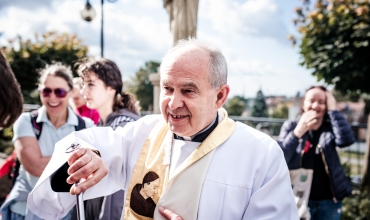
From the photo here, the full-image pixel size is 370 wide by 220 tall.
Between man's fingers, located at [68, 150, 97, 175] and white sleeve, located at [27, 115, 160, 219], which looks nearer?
man's fingers, located at [68, 150, 97, 175]

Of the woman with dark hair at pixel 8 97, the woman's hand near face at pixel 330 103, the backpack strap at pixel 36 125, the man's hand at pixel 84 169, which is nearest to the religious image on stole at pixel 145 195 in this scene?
the man's hand at pixel 84 169

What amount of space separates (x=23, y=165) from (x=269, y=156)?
6.18 feet

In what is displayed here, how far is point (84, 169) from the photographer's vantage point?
1.53 metres

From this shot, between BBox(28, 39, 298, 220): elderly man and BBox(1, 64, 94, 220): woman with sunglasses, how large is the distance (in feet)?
3.18

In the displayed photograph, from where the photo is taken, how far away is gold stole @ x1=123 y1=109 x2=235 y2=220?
1.66 m

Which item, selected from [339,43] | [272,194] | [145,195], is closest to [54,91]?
[145,195]

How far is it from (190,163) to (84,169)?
0.51 m

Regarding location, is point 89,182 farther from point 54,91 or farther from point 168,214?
point 54,91

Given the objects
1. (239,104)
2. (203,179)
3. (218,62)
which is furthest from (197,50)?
(239,104)

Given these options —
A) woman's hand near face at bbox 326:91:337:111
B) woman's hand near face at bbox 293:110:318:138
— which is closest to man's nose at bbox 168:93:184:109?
woman's hand near face at bbox 293:110:318:138

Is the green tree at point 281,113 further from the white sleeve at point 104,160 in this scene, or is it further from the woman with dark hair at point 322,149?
the white sleeve at point 104,160

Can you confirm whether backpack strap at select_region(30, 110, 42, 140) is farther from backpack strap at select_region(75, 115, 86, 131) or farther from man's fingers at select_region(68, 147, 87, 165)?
man's fingers at select_region(68, 147, 87, 165)

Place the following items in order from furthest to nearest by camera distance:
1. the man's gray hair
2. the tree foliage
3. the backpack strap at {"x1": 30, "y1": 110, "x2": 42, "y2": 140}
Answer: the tree foliage < the backpack strap at {"x1": 30, "y1": 110, "x2": 42, "y2": 140} < the man's gray hair

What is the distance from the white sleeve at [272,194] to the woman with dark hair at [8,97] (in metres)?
1.14
